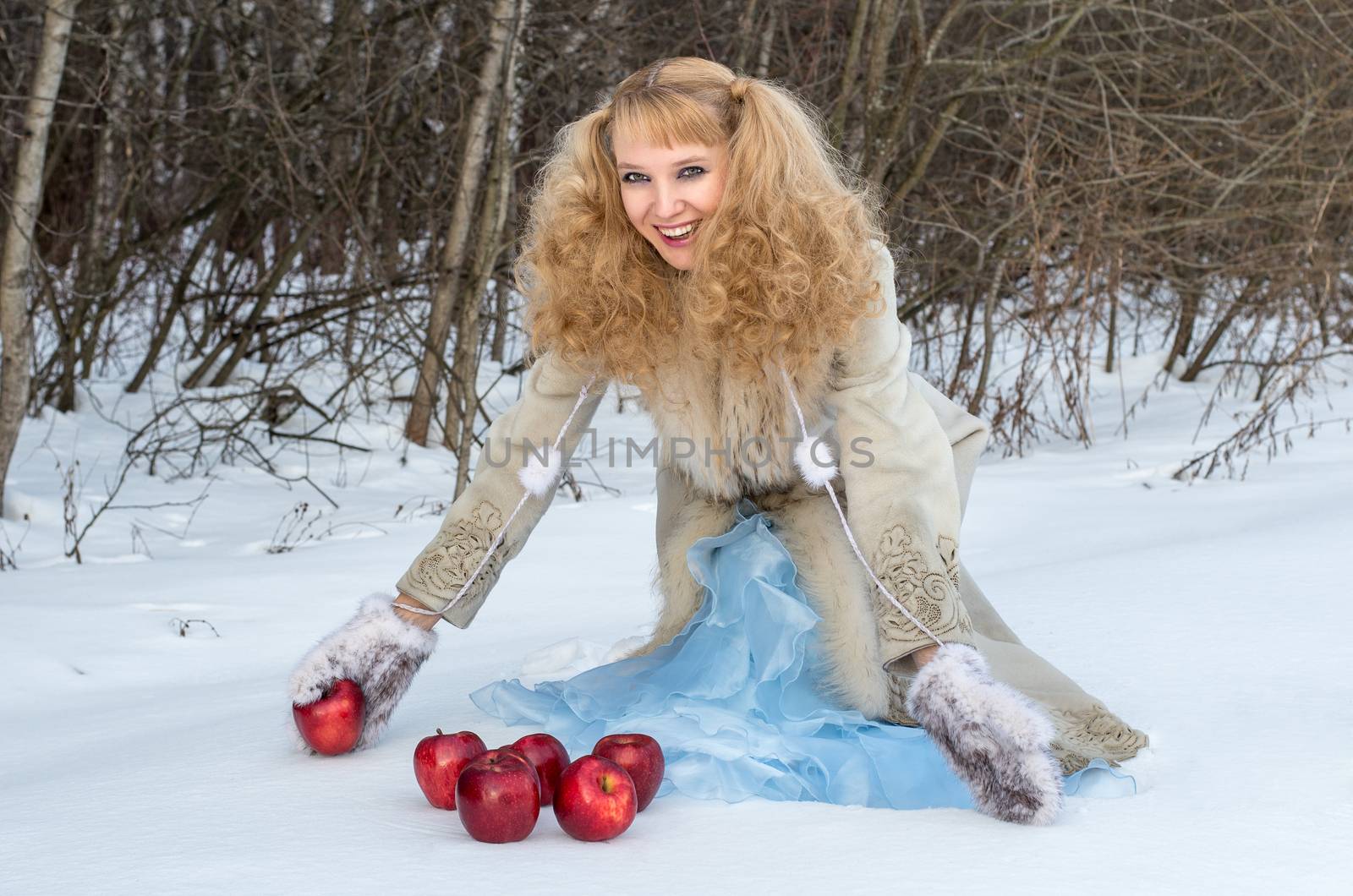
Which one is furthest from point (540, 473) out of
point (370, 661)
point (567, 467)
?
point (370, 661)

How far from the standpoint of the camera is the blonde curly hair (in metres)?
2.11

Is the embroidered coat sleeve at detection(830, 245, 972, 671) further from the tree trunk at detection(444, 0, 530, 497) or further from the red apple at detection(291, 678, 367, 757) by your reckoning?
the tree trunk at detection(444, 0, 530, 497)

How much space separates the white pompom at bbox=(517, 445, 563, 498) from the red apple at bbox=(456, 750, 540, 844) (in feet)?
2.09

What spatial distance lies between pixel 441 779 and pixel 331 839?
193 mm

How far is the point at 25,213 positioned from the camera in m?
4.11

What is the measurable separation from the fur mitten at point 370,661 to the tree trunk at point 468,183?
2942 mm

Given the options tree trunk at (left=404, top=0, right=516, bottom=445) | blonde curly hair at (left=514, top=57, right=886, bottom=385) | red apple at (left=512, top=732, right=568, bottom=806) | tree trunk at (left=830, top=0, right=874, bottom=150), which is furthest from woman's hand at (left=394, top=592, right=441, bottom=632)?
tree trunk at (left=830, top=0, right=874, bottom=150)

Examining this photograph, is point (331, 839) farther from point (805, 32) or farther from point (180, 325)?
point (180, 325)

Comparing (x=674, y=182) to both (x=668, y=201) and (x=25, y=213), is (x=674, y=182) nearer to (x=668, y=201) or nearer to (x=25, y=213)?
(x=668, y=201)

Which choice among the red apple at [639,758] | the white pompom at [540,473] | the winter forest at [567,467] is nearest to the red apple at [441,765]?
the winter forest at [567,467]

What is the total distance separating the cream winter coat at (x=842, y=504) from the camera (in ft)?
6.59

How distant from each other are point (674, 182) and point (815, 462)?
0.50 m

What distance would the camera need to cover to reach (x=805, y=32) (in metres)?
7.52

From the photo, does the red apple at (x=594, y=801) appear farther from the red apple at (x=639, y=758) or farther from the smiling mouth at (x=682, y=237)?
the smiling mouth at (x=682, y=237)
